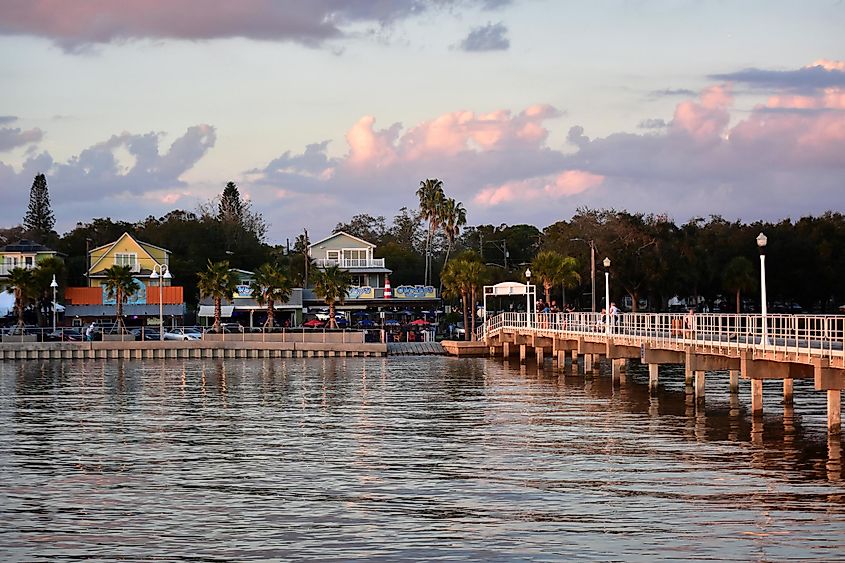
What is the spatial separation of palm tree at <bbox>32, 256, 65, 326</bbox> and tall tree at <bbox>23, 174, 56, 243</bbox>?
49.6m

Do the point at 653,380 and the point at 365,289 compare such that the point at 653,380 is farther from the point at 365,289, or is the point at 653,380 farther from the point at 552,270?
the point at 365,289

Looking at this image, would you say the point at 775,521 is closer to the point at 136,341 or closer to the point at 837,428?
the point at 837,428

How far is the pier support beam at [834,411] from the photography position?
3784cm

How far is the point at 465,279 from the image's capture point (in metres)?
106

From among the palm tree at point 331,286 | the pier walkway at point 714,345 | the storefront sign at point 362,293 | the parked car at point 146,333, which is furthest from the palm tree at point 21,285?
the pier walkway at point 714,345

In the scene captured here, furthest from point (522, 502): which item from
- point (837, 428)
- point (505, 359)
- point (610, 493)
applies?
point (505, 359)

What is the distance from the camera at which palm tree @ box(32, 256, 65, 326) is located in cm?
11400

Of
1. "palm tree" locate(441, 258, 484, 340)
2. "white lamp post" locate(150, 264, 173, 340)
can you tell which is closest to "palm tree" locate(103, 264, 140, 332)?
"white lamp post" locate(150, 264, 173, 340)

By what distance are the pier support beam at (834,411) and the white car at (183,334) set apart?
72.4m

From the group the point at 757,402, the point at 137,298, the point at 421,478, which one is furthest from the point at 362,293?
the point at 421,478

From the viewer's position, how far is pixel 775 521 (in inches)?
1004

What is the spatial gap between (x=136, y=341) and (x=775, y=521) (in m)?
80.6

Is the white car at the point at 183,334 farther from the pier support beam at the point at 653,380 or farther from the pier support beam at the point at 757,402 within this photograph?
the pier support beam at the point at 757,402

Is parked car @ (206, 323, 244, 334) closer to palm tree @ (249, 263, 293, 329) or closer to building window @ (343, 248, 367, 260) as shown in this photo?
palm tree @ (249, 263, 293, 329)
